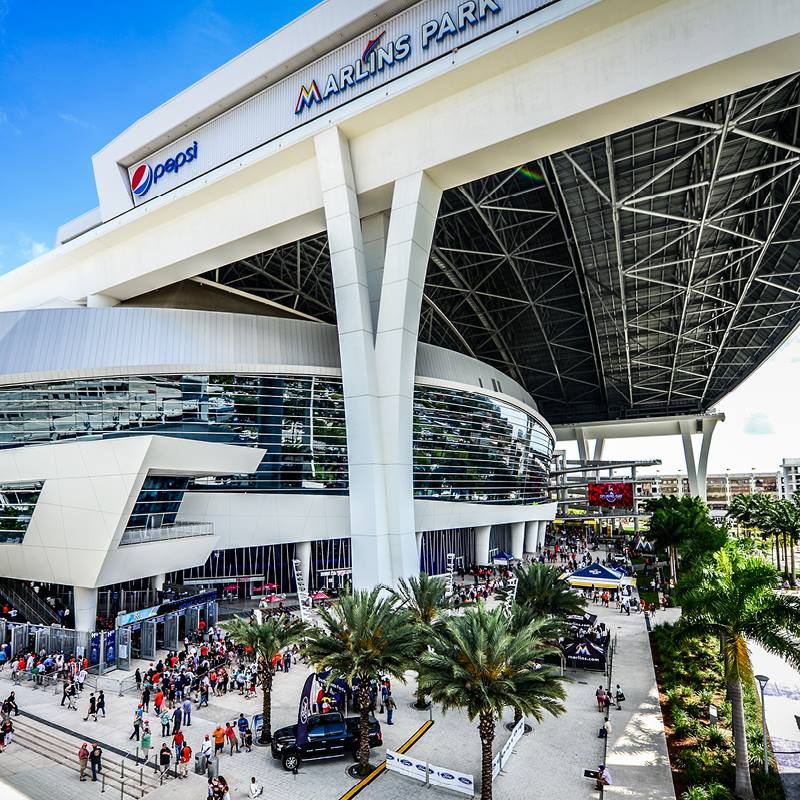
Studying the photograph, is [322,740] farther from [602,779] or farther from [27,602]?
[27,602]

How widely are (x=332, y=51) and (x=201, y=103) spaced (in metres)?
8.14

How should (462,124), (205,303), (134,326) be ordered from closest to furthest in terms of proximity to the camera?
(462,124) → (134,326) → (205,303)

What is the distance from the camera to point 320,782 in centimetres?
1445

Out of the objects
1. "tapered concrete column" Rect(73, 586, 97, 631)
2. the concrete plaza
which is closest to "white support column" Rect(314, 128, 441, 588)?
the concrete plaza

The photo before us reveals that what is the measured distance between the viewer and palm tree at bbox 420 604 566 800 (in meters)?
13.1

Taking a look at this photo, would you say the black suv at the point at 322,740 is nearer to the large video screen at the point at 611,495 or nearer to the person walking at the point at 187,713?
the person walking at the point at 187,713

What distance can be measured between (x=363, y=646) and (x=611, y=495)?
59.9 meters

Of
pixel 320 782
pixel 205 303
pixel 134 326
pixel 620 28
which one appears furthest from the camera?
pixel 205 303

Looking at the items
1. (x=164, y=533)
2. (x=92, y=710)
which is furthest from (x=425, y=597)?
(x=164, y=533)

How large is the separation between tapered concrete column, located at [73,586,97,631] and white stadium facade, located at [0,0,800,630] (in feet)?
0.36

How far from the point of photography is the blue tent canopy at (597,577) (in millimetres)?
33625

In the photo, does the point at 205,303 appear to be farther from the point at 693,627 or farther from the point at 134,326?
the point at 693,627

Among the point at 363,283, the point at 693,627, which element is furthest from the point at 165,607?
the point at 693,627

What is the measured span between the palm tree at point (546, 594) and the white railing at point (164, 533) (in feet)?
55.9
